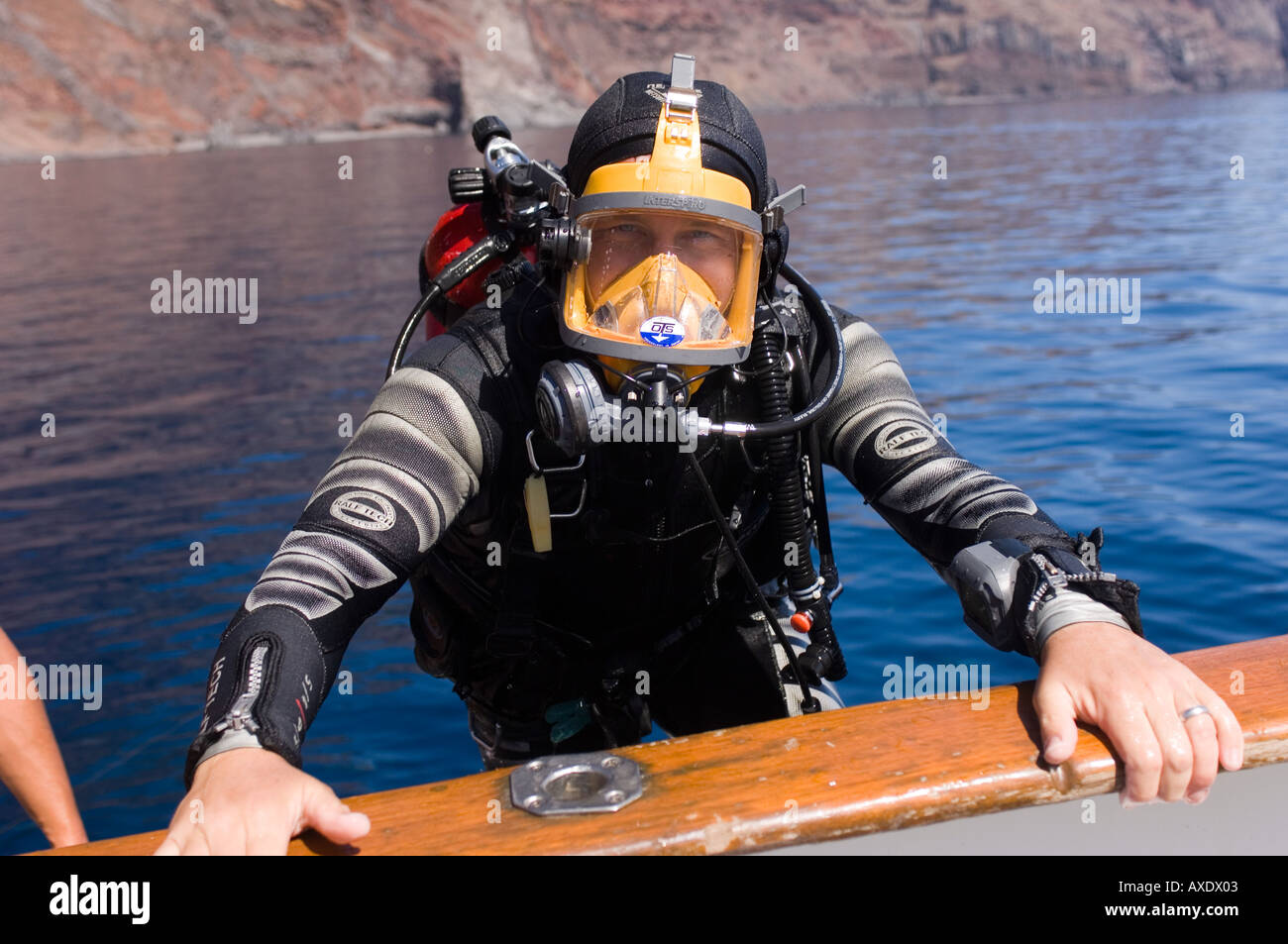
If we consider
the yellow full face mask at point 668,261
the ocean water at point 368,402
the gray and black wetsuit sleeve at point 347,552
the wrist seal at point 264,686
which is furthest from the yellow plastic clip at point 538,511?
the ocean water at point 368,402

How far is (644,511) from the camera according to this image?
91.7 inches

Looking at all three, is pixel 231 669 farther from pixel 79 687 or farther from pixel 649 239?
pixel 79 687

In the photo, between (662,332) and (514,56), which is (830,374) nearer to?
(662,332)

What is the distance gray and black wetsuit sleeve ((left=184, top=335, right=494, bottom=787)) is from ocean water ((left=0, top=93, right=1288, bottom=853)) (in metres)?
2.25

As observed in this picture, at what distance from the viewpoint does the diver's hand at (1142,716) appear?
148 cm

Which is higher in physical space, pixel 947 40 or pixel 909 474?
pixel 947 40

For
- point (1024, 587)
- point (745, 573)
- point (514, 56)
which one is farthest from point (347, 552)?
point (514, 56)

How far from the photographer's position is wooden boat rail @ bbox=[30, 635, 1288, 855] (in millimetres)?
1365

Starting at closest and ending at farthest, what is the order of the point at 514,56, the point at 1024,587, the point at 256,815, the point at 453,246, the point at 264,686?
the point at 256,815 < the point at 264,686 < the point at 1024,587 < the point at 453,246 < the point at 514,56

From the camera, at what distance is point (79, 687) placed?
4.54 meters

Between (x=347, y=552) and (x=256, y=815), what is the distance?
629mm

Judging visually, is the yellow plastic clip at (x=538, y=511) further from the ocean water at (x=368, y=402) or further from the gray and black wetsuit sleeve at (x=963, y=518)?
the ocean water at (x=368, y=402)
